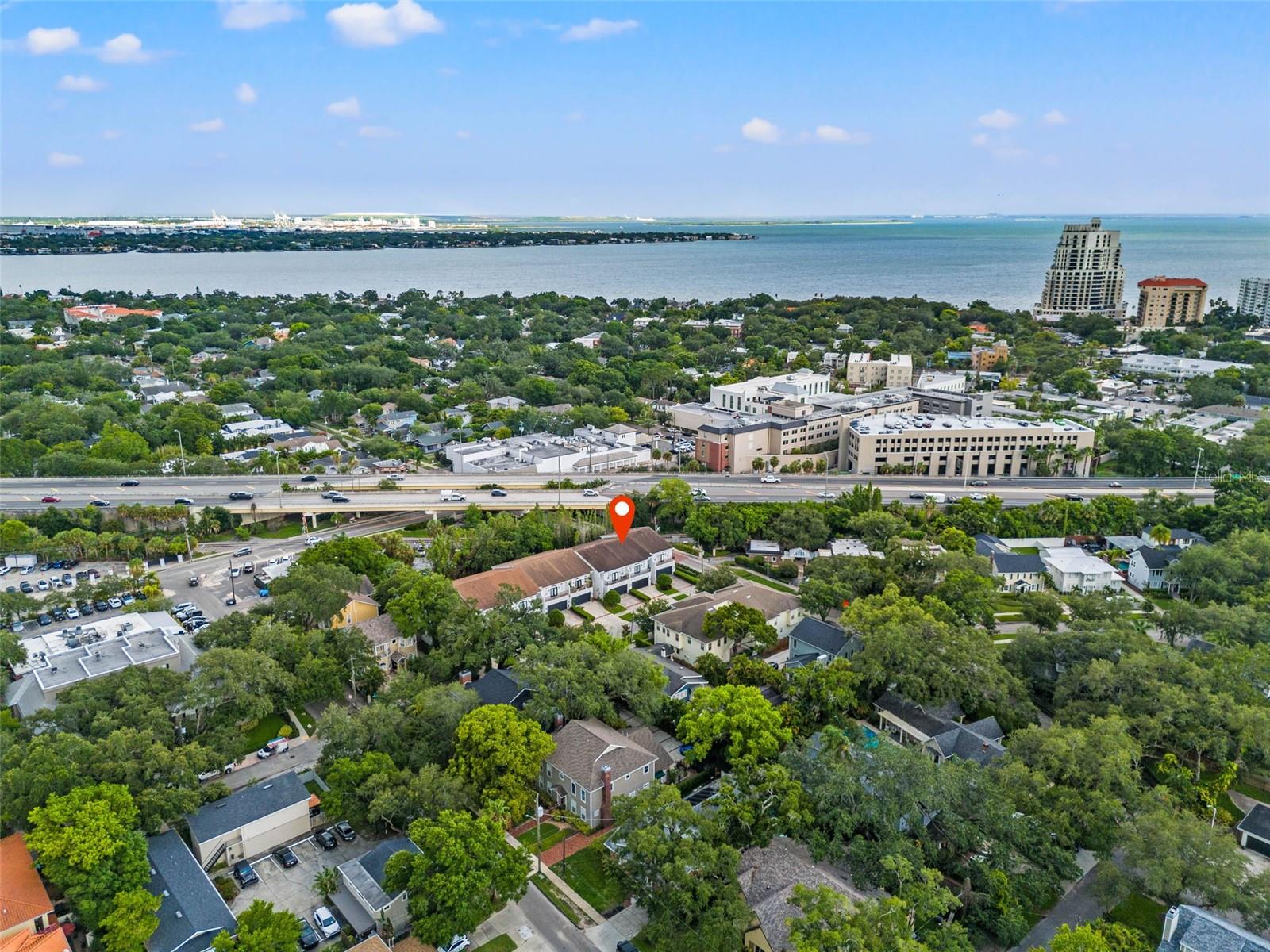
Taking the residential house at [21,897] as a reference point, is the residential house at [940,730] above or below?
below

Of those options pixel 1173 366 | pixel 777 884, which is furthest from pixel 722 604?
pixel 1173 366

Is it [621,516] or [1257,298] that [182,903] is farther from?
[1257,298]

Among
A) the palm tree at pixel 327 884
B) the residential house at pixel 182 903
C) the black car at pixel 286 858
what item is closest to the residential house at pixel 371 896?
the palm tree at pixel 327 884

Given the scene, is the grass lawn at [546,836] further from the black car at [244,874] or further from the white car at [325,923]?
the black car at [244,874]

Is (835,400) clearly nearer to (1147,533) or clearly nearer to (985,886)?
(1147,533)

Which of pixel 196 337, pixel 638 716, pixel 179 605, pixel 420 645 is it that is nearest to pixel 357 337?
pixel 196 337

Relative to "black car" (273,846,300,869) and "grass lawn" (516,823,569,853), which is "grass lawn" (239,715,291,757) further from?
Answer: "grass lawn" (516,823,569,853)
